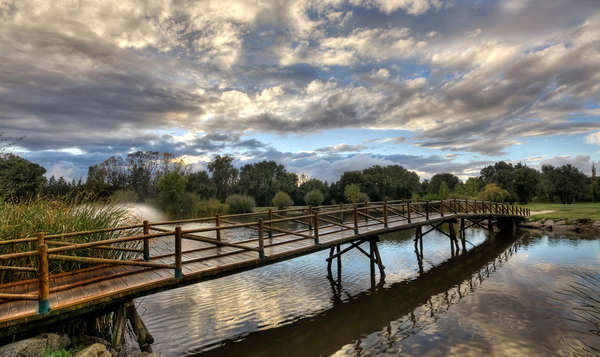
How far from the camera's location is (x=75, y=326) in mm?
6938

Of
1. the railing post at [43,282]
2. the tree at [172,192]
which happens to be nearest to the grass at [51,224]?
the railing post at [43,282]

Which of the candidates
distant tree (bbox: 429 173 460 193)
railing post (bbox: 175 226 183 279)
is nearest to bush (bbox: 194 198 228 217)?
railing post (bbox: 175 226 183 279)

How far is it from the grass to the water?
2.96 metres

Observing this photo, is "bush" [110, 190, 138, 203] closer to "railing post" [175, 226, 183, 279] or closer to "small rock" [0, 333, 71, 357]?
"railing post" [175, 226, 183, 279]

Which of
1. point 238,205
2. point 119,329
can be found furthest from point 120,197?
point 238,205

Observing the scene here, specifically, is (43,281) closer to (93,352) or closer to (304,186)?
(93,352)

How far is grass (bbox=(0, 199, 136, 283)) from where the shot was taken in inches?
282

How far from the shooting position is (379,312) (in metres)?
9.92

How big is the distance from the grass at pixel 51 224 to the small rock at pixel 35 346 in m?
2.25

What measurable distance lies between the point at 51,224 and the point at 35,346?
3891 mm

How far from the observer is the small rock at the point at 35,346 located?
5.11 metres

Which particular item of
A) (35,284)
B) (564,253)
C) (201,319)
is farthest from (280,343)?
(564,253)

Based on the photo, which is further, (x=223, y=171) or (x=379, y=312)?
(x=223, y=171)

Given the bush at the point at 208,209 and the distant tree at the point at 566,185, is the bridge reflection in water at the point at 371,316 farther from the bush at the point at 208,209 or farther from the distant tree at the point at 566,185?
the distant tree at the point at 566,185
